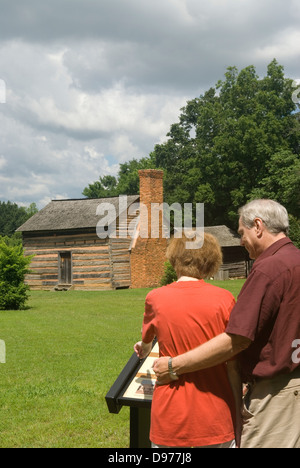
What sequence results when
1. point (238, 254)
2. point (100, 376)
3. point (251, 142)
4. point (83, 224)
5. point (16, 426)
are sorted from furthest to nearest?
point (251, 142) < point (238, 254) < point (83, 224) < point (100, 376) < point (16, 426)

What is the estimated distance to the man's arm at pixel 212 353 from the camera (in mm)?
2971

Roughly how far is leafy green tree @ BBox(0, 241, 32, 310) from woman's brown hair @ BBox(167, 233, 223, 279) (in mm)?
19158

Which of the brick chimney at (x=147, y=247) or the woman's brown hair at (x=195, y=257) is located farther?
the brick chimney at (x=147, y=247)

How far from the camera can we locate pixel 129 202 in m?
32.3

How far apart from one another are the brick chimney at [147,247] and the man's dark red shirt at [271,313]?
28100mm

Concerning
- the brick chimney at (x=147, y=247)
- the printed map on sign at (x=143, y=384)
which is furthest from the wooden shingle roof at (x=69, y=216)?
the printed map on sign at (x=143, y=384)

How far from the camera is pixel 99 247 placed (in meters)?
30.8

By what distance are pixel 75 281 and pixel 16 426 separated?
25.0 meters

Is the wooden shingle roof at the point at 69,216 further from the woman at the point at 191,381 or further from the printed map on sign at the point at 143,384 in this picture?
the woman at the point at 191,381

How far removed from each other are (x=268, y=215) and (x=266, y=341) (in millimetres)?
819

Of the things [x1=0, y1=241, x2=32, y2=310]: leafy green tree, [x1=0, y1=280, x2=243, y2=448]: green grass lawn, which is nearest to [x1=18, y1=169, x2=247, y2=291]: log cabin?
[x1=0, y1=241, x2=32, y2=310]: leafy green tree
